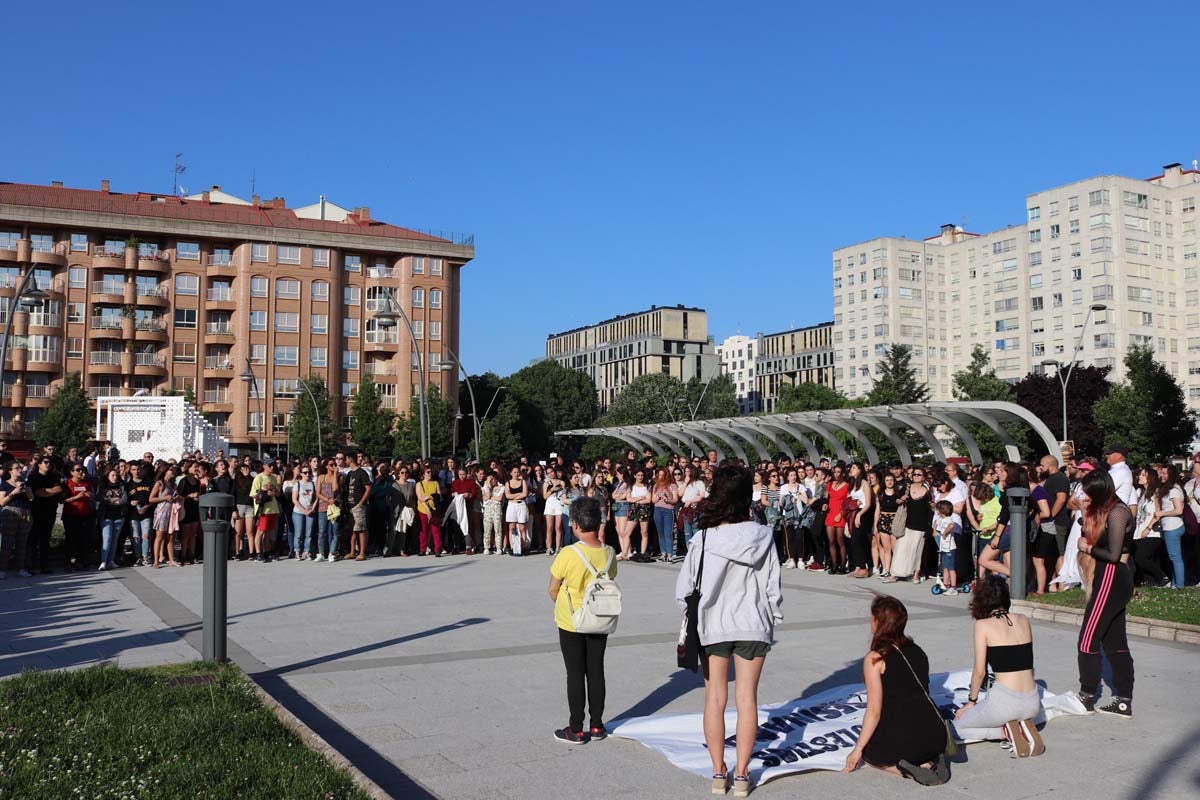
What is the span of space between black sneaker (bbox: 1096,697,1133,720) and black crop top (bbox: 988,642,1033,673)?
1258 mm

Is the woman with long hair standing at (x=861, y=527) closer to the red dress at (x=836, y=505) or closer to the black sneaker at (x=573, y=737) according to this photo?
the red dress at (x=836, y=505)

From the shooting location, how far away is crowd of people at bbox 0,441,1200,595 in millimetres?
13703

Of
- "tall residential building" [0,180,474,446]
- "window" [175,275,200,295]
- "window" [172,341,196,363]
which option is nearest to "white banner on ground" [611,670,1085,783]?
"tall residential building" [0,180,474,446]

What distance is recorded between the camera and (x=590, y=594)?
6.34m

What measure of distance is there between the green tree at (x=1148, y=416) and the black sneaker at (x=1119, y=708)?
5155 cm

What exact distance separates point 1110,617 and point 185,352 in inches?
3135

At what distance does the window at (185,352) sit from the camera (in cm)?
7794

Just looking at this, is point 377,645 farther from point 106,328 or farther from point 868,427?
point 106,328

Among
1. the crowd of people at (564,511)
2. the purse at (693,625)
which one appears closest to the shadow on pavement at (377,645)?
the crowd of people at (564,511)

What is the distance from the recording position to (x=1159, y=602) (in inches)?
451

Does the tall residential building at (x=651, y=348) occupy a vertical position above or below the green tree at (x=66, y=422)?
above

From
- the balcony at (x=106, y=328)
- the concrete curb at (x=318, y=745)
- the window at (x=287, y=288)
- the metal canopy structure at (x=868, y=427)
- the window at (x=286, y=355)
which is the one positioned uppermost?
the window at (x=287, y=288)

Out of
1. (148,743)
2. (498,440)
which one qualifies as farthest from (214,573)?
(498,440)

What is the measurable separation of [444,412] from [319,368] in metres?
13.7
